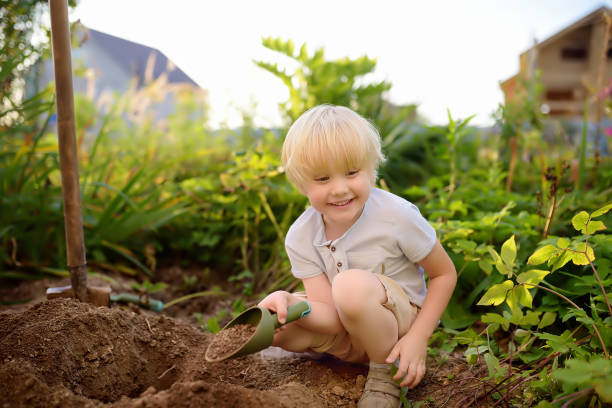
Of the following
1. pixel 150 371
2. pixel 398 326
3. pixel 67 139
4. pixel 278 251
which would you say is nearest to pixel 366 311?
pixel 398 326

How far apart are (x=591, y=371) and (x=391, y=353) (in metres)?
0.56

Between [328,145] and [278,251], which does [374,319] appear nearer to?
[328,145]

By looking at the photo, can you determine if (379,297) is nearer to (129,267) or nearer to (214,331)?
(214,331)

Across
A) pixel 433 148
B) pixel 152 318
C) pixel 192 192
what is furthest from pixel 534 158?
pixel 152 318

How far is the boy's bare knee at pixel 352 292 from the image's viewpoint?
1279 mm

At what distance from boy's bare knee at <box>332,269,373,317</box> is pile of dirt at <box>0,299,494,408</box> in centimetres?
26

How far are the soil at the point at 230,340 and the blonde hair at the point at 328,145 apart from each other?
463 mm

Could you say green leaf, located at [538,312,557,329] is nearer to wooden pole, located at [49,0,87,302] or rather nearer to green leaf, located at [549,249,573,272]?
green leaf, located at [549,249,573,272]

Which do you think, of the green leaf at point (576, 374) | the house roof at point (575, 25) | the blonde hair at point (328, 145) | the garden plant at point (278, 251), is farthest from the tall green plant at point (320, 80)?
the house roof at point (575, 25)

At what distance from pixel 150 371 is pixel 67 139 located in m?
0.84

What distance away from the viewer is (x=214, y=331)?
71.0 inches

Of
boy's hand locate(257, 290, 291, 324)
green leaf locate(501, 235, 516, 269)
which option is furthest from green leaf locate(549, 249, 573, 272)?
boy's hand locate(257, 290, 291, 324)

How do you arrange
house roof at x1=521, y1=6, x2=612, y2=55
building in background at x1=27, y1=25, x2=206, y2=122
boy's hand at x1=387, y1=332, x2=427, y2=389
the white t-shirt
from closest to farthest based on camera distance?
boy's hand at x1=387, y1=332, x2=427, y2=389 → the white t-shirt → building in background at x1=27, y1=25, x2=206, y2=122 → house roof at x1=521, y1=6, x2=612, y2=55

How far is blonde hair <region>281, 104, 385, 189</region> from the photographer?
1348 millimetres
